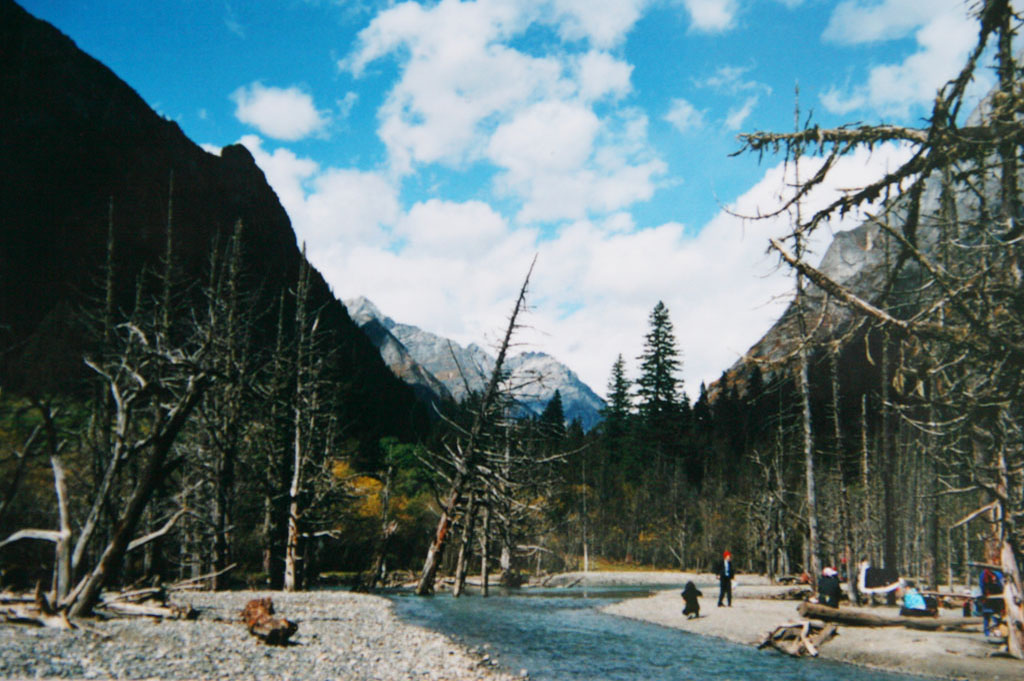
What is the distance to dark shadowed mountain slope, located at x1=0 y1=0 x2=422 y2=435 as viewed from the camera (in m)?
48.6

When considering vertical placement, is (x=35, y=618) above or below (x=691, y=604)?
above

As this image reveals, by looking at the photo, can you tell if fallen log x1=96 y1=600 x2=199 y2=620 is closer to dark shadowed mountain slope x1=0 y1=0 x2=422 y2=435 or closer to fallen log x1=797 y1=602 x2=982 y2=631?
fallen log x1=797 y1=602 x2=982 y2=631

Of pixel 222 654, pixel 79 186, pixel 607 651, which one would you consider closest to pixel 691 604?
pixel 607 651

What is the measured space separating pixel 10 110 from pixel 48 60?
712cm

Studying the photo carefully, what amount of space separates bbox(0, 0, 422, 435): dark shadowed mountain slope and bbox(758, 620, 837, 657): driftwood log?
3245 centimetres

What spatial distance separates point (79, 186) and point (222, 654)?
6050 centimetres

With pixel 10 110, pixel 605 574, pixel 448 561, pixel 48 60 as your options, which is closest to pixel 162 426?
pixel 448 561

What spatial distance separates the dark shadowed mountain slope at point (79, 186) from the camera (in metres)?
48.6

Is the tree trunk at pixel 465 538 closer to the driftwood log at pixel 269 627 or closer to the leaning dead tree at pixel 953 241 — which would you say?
the driftwood log at pixel 269 627

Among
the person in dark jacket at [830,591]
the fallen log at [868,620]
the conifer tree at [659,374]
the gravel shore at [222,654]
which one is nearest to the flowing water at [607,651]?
the gravel shore at [222,654]

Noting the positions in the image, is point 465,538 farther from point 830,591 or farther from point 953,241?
point 953,241

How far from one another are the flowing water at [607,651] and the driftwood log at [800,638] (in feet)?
1.03

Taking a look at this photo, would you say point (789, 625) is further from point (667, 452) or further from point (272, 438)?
point (667, 452)

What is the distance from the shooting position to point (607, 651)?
14.9m
